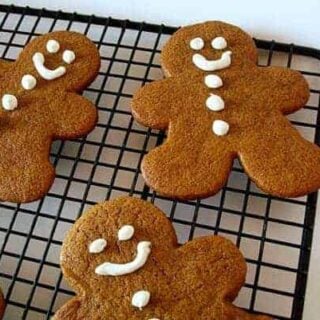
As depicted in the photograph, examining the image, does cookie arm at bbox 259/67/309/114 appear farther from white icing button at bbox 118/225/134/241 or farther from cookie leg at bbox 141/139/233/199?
white icing button at bbox 118/225/134/241

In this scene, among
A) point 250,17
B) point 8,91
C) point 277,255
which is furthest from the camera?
point 250,17

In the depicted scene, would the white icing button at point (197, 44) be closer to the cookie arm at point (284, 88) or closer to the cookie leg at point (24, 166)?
the cookie arm at point (284, 88)

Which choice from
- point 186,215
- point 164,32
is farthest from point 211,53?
point 186,215

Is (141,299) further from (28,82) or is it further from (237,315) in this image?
(28,82)

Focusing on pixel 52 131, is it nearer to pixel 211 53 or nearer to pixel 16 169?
pixel 16 169

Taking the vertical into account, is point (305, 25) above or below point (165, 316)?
above

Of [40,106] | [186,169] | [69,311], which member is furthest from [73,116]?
[69,311]
